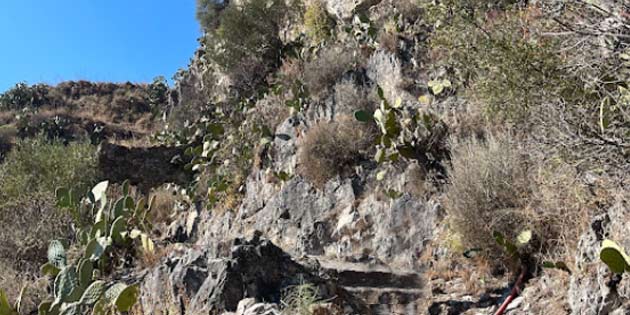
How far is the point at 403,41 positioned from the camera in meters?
8.72

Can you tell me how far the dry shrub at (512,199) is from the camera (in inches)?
169

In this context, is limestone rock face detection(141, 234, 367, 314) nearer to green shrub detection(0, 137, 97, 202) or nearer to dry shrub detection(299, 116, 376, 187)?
dry shrub detection(299, 116, 376, 187)

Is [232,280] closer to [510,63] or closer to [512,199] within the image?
[512,199]

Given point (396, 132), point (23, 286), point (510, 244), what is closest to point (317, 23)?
point (396, 132)

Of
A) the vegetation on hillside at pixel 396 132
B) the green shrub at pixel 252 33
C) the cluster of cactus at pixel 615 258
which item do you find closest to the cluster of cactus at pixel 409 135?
the vegetation on hillside at pixel 396 132

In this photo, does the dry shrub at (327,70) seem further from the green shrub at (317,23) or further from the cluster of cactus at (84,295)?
the cluster of cactus at (84,295)

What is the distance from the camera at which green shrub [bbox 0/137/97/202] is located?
12.5m

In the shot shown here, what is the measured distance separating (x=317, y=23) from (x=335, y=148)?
5.28 meters

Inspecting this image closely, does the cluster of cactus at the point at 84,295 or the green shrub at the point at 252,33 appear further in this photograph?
the green shrub at the point at 252,33

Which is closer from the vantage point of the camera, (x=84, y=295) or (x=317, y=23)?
(x=84, y=295)

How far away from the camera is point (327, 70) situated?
9.55 metres

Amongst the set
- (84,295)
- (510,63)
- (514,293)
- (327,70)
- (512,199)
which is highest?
(327,70)

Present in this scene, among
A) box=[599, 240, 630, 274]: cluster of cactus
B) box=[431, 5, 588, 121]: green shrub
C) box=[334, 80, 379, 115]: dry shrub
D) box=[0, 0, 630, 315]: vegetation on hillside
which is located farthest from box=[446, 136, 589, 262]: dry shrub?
box=[334, 80, 379, 115]: dry shrub

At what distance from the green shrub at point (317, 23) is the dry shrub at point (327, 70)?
197 centimetres
